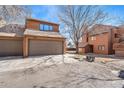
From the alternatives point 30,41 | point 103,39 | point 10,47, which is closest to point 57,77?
point 30,41

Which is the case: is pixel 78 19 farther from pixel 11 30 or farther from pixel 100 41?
pixel 11 30

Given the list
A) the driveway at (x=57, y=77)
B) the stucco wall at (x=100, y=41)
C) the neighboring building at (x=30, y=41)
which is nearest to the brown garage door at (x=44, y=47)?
the neighboring building at (x=30, y=41)

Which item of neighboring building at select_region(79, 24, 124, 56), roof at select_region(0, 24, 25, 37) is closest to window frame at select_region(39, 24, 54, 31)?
roof at select_region(0, 24, 25, 37)

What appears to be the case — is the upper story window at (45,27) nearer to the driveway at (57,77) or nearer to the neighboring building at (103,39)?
the driveway at (57,77)

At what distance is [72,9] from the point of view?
19.3 m

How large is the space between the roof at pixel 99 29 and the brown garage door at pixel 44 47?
33.3 feet

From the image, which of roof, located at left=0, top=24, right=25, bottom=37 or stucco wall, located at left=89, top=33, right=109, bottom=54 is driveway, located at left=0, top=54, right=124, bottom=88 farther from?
stucco wall, located at left=89, top=33, right=109, bottom=54

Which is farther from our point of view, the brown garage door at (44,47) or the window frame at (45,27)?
the window frame at (45,27)

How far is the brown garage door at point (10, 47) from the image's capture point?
12029mm
